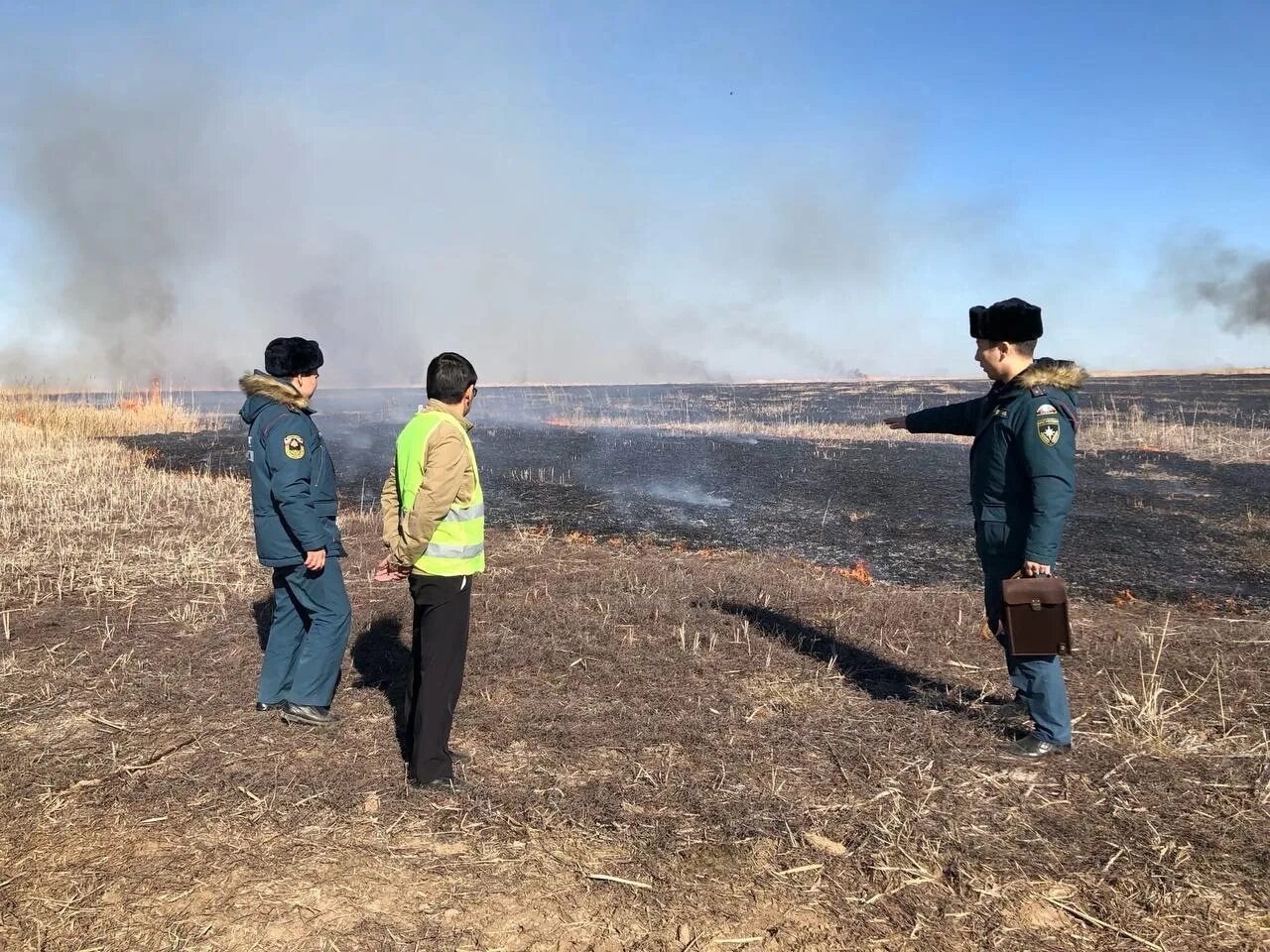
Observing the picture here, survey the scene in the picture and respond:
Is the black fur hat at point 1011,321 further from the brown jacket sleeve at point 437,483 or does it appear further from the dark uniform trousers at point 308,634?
the dark uniform trousers at point 308,634

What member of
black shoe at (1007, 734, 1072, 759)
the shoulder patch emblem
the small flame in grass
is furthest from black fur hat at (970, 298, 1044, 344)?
the small flame in grass

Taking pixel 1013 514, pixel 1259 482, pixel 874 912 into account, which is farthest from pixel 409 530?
pixel 1259 482

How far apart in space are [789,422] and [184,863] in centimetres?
2510

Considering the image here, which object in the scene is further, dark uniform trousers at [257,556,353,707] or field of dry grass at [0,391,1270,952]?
dark uniform trousers at [257,556,353,707]

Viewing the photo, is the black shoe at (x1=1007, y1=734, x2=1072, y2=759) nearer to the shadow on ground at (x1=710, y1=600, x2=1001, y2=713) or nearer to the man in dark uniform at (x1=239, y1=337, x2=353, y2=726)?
the shadow on ground at (x1=710, y1=600, x2=1001, y2=713)

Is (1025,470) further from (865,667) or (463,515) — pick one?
(463,515)

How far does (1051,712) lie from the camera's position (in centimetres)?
423

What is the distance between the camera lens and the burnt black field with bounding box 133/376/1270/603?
362 inches

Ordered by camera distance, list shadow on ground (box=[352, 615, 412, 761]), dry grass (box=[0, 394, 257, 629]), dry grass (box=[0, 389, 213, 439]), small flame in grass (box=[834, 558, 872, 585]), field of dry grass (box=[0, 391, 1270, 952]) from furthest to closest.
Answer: dry grass (box=[0, 389, 213, 439]) < small flame in grass (box=[834, 558, 872, 585]) < dry grass (box=[0, 394, 257, 629]) < shadow on ground (box=[352, 615, 412, 761]) < field of dry grass (box=[0, 391, 1270, 952])

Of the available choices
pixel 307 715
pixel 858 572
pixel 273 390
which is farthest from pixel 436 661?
pixel 858 572

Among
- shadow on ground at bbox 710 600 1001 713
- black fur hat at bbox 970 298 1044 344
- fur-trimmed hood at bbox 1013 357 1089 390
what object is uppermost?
black fur hat at bbox 970 298 1044 344

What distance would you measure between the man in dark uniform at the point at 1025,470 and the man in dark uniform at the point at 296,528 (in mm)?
3464

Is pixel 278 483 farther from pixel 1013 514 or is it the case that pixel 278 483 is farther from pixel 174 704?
pixel 1013 514

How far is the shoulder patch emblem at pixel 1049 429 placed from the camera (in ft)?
13.0
